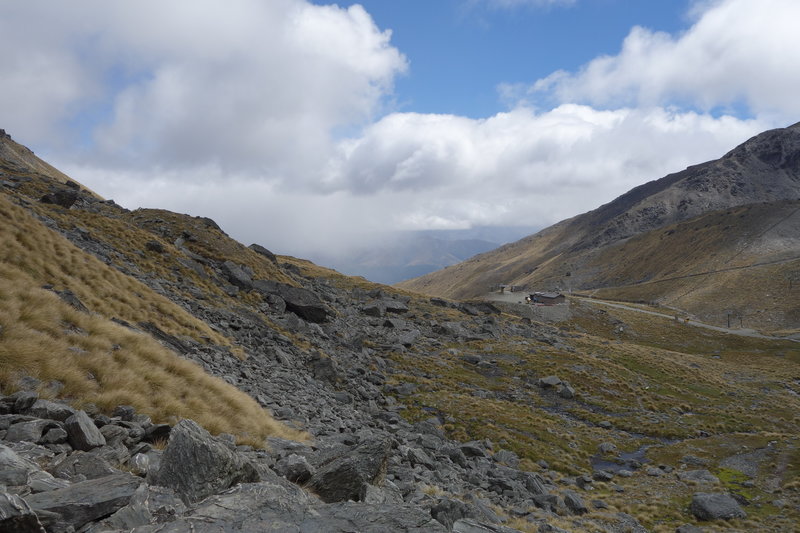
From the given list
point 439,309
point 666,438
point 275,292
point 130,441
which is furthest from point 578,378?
point 130,441

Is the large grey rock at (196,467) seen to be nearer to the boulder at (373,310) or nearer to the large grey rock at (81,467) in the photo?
the large grey rock at (81,467)

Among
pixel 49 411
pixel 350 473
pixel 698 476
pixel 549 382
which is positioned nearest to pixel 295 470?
pixel 350 473

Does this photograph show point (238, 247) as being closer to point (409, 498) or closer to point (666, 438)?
point (409, 498)

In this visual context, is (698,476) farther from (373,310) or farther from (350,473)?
(373,310)

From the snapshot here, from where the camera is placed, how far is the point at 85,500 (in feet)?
19.0

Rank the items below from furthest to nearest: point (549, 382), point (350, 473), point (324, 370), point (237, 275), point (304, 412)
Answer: point (549, 382)
point (237, 275)
point (324, 370)
point (304, 412)
point (350, 473)

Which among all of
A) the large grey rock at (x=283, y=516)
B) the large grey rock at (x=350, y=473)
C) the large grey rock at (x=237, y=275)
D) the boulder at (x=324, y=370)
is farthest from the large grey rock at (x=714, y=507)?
the large grey rock at (x=237, y=275)

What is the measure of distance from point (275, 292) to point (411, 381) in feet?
56.5

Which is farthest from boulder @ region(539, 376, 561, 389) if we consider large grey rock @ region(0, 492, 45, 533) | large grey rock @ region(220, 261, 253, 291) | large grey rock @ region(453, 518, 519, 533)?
large grey rock @ region(0, 492, 45, 533)

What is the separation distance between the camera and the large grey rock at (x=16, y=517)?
4688 mm

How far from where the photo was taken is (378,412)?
26969 millimetres

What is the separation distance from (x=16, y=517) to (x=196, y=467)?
3354mm

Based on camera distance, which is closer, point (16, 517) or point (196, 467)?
point (16, 517)

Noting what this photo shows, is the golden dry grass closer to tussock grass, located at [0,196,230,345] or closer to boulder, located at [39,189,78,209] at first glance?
tussock grass, located at [0,196,230,345]
